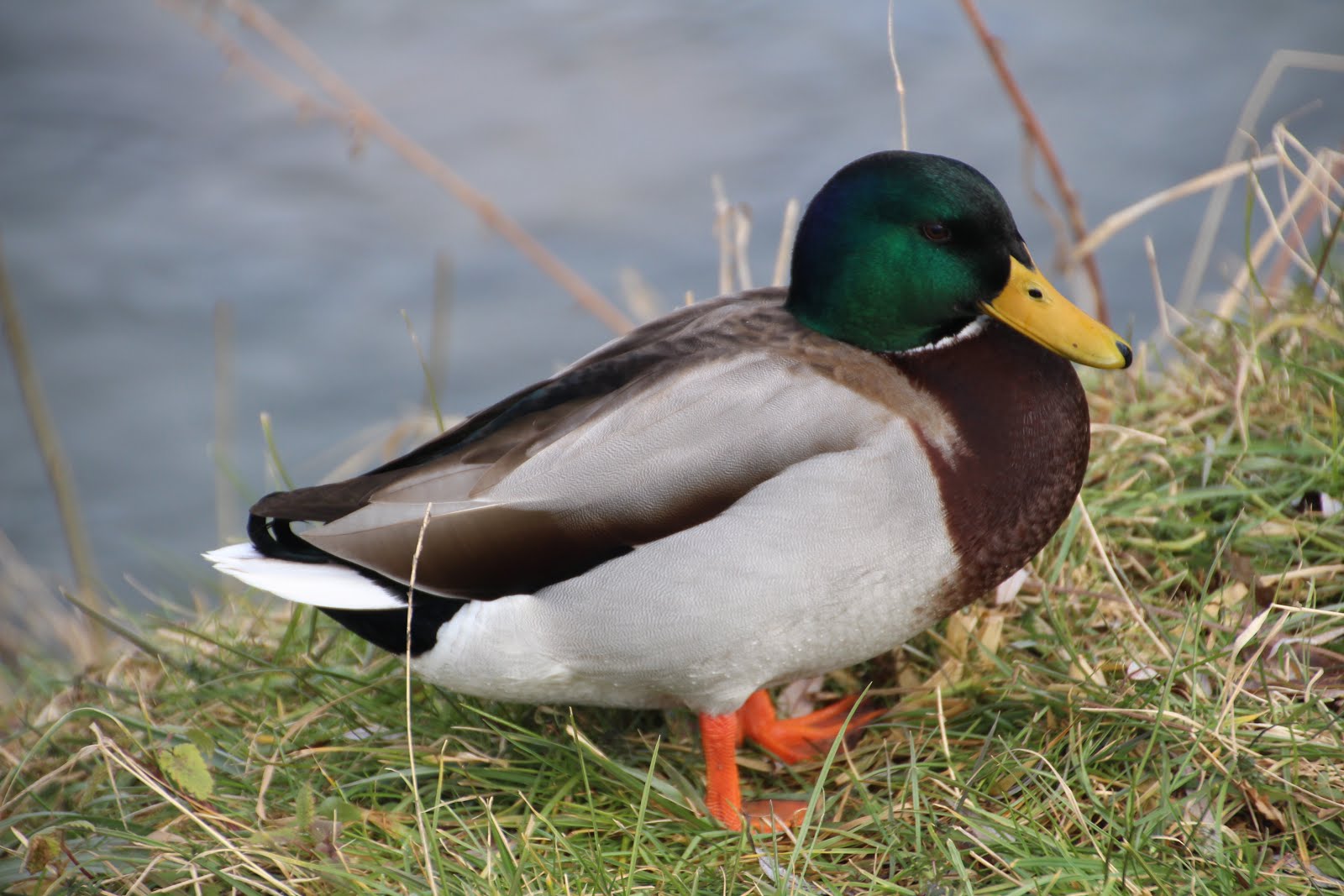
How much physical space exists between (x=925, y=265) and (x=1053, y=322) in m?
0.27

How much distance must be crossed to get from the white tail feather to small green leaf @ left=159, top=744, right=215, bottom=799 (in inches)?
13.2

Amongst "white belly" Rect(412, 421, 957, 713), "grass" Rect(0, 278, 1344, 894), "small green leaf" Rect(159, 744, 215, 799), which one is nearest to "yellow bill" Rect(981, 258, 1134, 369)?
"white belly" Rect(412, 421, 957, 713)

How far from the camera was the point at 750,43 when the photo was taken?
332 inches

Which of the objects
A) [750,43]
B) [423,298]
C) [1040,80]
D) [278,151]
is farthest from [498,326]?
[1040,80]

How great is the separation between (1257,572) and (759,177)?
4729 millimetres

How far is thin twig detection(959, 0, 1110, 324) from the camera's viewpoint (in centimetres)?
441

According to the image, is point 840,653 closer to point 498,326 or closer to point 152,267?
point 498,326

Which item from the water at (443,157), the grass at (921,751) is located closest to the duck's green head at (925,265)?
the grass at (921,751)

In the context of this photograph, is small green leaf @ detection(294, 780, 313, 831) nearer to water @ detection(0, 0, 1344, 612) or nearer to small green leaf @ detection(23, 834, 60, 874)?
small green leaf @ detection(23, 834, 60, 874)

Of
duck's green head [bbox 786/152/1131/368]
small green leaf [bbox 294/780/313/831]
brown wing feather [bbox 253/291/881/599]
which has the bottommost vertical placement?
small green leaf [bbox 294/780/313/831]

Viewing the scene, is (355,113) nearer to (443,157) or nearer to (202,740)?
(202,740)

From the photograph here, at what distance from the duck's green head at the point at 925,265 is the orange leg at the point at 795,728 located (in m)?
0.84

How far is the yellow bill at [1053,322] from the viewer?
113 inches

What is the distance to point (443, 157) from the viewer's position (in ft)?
25.8
